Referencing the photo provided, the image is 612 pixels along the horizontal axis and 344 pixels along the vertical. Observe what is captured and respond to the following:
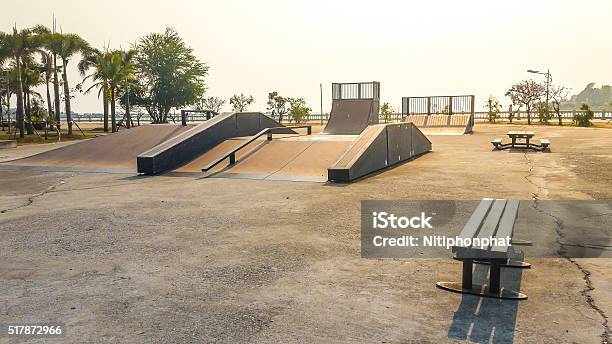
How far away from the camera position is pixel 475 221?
15.2 ft

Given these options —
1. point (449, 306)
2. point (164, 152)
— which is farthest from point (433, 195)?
point (164, 152)

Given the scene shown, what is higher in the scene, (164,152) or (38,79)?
(38,79)

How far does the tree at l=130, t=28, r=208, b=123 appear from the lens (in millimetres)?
49219

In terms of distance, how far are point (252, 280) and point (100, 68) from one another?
39759mm

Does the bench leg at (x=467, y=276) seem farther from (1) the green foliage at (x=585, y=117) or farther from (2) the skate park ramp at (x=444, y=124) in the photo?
(1) the green foliage at (x=585, y=117)

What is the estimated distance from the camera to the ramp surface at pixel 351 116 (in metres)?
25.6

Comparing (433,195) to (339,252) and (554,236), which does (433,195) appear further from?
(339,252)

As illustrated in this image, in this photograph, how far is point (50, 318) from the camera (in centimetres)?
375

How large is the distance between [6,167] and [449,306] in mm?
14537

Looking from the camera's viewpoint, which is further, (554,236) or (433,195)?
(433,195)

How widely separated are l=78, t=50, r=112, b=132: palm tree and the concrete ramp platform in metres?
30.8

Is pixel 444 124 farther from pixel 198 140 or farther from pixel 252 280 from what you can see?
pixel 252 280

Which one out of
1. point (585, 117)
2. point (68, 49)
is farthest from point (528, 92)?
point (68, 49)

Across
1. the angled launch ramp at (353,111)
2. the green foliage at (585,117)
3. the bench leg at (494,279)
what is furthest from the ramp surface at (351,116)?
the green foliage at (585,117)
